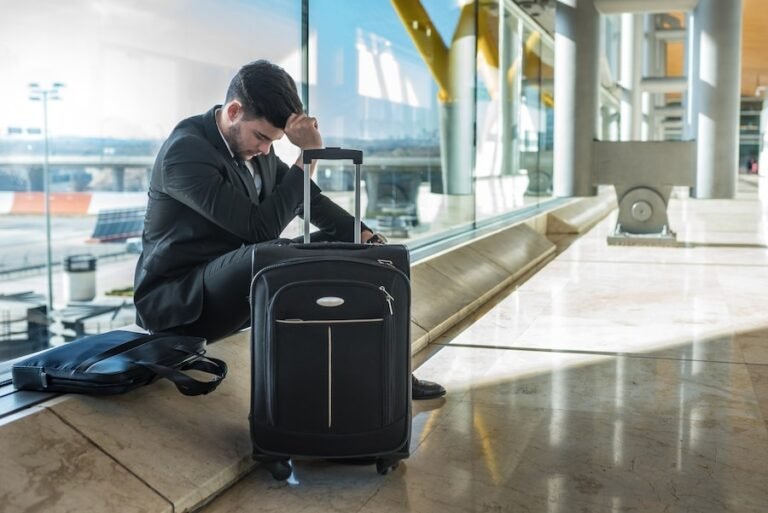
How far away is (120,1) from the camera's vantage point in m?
3.96

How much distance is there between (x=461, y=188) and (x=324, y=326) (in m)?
6.85

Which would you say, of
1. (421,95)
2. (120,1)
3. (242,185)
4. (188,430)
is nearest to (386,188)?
(421,95)

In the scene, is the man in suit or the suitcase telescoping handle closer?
the suitcase telescoping handle

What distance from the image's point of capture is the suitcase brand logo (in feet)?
8.66

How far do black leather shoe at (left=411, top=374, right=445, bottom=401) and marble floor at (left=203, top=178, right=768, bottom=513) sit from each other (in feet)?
0.21

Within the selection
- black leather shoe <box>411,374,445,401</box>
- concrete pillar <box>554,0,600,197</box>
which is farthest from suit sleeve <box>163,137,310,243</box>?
concrete pillar <box>554,0,600,197</box>

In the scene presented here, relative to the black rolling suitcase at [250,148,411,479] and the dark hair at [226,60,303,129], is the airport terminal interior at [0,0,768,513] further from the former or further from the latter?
the dark hair at [226,60,303,129]

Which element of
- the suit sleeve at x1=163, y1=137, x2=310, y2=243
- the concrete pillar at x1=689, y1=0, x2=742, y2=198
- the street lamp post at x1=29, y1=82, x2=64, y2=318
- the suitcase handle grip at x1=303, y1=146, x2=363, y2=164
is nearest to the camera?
the suitcase handle grip at x1=303, y1=146, x2=363, y2=164

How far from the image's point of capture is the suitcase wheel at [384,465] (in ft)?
9.18

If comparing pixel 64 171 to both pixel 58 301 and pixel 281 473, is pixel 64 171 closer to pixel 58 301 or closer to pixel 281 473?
pixel 58 301

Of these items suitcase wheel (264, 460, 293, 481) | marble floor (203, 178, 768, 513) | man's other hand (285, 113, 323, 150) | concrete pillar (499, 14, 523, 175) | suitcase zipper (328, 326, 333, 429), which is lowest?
marble floor (203, 178, 768, 513)

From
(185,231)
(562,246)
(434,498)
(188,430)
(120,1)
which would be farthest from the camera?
(562,246)

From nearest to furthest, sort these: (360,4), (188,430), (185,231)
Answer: (188,430) → (185,231) → (360,4)

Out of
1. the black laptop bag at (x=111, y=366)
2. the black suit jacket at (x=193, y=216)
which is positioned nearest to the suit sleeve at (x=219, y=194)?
the black suit jacket at (x=193, y=216)
